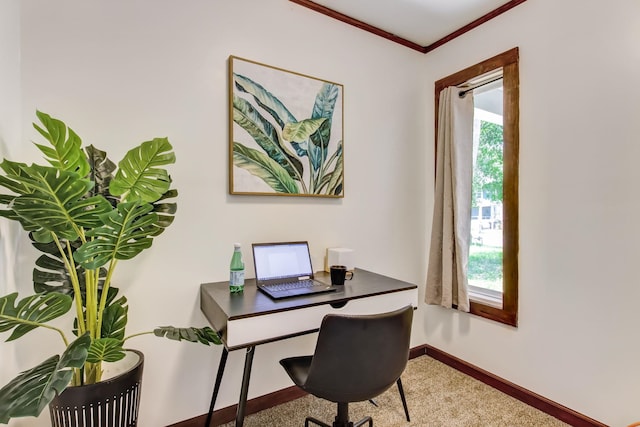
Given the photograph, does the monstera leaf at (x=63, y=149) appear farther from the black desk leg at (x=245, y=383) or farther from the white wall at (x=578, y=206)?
the white wall at (x=578, y=206)

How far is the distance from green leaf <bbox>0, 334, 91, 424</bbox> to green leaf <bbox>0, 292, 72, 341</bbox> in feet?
0.50

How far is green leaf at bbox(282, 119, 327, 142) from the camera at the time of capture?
6.60 ft

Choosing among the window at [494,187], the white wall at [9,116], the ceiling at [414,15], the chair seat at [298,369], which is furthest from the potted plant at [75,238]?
the window at [494,187]

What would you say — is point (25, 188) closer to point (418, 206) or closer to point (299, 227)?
point (299, 227)

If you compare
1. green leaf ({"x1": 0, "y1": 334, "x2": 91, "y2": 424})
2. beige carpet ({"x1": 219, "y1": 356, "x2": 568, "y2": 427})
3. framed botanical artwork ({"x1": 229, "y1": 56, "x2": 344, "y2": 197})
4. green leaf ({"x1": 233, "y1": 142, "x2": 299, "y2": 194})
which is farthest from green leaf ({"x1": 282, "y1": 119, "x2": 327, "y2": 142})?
beige carpet ({"x1": 219, "y1": 356, "x2": 568, "y2": 427})

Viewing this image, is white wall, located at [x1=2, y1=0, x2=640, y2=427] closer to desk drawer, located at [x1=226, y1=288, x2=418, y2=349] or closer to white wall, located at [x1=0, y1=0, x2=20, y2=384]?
white wall, located at [x1=0, y1=0, x2=20, y2=384]

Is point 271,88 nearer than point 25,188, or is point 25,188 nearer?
point 25,188

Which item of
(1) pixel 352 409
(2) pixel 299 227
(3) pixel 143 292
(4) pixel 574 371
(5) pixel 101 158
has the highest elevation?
(5) pixel 101 158

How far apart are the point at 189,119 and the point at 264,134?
420 mm

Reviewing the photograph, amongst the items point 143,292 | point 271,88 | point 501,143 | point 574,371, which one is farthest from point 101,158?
point 574,371

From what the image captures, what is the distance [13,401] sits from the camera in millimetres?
904

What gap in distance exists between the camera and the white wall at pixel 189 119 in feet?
4.91

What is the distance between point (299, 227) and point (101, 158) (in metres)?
1.11

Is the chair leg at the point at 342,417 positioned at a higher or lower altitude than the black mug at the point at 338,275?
lower
